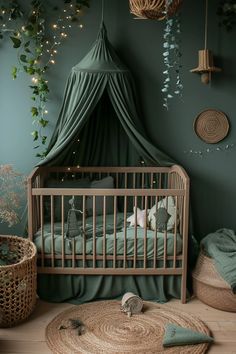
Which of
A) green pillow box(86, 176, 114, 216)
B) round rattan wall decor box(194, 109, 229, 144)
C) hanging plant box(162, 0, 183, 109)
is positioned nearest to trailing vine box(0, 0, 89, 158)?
green pillow box(86, 176, 114, 216)

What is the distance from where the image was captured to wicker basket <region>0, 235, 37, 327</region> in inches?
120

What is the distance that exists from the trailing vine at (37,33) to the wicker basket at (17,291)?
4.00 feet

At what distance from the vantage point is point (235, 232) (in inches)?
162

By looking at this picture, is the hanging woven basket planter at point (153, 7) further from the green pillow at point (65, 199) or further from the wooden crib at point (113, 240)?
the green pillow at point (65, 199)

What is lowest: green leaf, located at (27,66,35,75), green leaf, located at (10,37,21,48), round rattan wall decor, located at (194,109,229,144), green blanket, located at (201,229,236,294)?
green blanket, located at (201,229,236,294)

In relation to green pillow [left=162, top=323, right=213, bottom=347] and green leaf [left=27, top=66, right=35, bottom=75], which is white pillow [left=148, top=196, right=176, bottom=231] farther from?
green leaf [left=27, top=66, right=35, bottom=75]

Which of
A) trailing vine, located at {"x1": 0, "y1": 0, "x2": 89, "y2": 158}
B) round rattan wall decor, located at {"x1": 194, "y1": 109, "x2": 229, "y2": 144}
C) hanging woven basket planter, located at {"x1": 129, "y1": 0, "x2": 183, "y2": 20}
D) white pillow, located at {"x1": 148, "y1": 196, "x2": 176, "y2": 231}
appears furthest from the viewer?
round rattan wall decor, located at {"x1": 194, "y1": 109, "x2": 229, "y2": 144}

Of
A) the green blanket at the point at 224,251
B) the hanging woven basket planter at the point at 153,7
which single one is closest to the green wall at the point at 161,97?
the green blanket at the point at 224,251

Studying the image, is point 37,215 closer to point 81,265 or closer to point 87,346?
point 81,265

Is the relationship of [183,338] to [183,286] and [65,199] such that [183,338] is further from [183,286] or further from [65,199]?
[65,199]

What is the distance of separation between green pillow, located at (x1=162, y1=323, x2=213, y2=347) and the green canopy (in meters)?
1.51

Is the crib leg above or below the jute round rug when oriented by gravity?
above

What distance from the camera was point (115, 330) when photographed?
121 inches

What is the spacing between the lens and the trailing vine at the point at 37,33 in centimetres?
393
